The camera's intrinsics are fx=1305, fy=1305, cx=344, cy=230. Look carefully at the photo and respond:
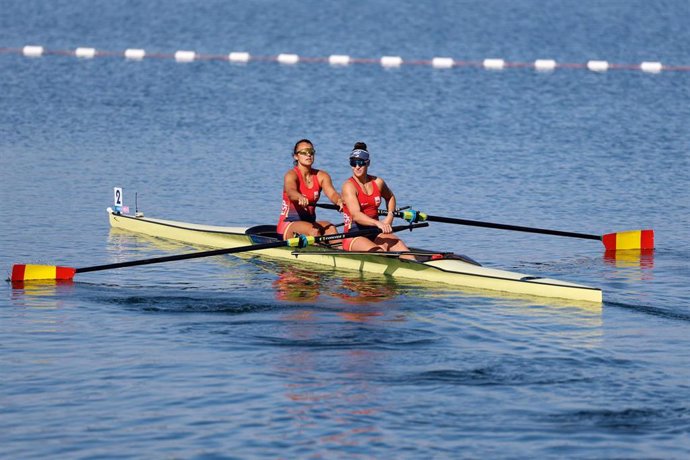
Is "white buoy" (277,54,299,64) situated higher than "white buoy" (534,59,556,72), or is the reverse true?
"white buoy" (277,54,299,64)

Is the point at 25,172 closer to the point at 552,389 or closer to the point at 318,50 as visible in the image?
the point at 552,389

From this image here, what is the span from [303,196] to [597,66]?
1462 inches

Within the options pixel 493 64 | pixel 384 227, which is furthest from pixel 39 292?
pixel 493 64

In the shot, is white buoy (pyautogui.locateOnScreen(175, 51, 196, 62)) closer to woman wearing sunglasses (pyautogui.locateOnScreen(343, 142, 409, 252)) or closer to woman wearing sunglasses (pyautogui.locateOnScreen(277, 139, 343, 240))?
woman wearing sunglasses (pyautogui.locateOnScreen(277, 139, 343, 240))

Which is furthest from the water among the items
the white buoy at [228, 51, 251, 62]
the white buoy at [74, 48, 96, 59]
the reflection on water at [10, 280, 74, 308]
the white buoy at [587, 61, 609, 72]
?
the white buoy at [74, 48, 96, 59]

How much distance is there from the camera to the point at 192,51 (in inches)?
2457

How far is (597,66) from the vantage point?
55.6 m

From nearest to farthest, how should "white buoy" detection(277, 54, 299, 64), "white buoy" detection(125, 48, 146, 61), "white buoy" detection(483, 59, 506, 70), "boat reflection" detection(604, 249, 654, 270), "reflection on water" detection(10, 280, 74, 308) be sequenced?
"reflection on water" detection(10, 280, 74, 308), "boat reflection" detection(604, 249, 654, 270), "white buoy" detection(483, 59, 506, 70), "white buoy" detection(277, 54, 299, 64), "white buoy" detection(125, 48, 146, 61)

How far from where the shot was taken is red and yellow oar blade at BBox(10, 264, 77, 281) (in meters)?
19.6

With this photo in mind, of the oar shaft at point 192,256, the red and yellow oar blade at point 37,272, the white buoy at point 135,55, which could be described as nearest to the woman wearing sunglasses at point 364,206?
the oar shaft at point 192,256

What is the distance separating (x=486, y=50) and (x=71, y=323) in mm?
48898

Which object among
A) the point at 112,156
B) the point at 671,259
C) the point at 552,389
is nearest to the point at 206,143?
the point at 112,156

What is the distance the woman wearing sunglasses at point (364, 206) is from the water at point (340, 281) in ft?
1.90

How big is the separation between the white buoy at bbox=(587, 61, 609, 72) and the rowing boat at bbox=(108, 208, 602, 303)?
114ft
